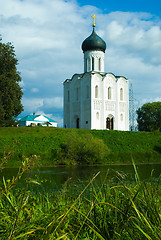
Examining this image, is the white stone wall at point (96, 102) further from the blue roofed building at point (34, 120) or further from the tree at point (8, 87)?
the blue roofed building at point (34, 120)

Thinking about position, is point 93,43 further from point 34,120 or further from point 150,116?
point 34,120

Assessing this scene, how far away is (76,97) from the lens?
128 ft

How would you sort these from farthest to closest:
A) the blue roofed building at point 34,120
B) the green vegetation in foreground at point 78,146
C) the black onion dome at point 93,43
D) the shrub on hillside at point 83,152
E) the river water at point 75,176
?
the blue roofed building at point 34,120
the black onion dome at point 93,43
the green vegetation in foreground at point 78,146
the shrub on hillside at point 83,152
the river water at point 75,176

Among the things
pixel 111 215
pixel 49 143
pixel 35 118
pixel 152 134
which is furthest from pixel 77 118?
pixel 111 215

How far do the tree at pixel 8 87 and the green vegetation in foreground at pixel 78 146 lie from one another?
191 centimetres

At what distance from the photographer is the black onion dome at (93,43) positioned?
36.4 meters

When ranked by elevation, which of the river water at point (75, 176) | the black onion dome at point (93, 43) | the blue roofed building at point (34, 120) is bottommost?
the river water at point (75, 176)

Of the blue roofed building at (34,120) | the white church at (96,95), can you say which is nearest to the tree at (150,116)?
the white church at (96,95)

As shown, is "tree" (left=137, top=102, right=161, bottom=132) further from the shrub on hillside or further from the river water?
the river water

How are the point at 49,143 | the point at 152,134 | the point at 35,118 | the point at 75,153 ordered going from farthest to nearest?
the point at 35,118 → the point at 152,134 → the point at 49,143 → the point at 75,153

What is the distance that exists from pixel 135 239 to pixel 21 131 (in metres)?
26.0

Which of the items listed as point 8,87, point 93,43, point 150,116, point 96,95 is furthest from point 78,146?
point 150,116

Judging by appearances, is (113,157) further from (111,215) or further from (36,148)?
(111,215)

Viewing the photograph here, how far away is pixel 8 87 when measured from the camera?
25.5m
